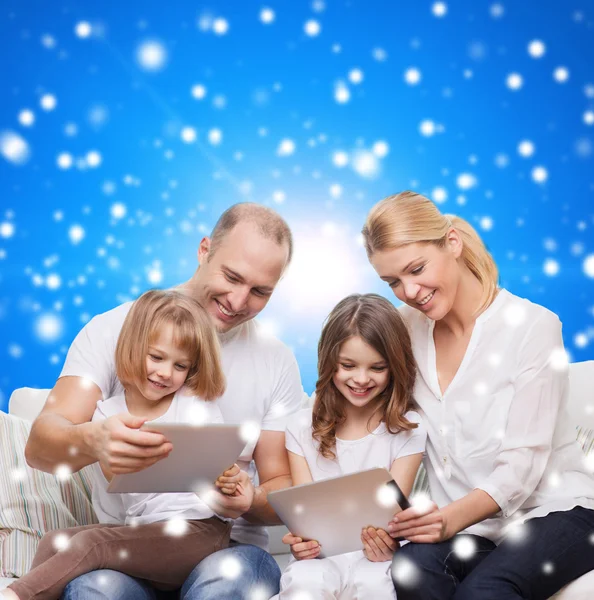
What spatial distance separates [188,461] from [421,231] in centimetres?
74

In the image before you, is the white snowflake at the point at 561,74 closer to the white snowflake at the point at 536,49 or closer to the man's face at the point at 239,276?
the white snowflake at the point at 536,49

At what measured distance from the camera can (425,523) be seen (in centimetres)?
168

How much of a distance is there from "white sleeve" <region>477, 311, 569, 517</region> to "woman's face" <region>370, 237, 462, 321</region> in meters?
0.21

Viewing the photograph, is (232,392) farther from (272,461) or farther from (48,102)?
(48,102)

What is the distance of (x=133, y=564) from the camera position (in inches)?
65.6

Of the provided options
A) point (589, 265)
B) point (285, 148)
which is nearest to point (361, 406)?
point (589, 265)

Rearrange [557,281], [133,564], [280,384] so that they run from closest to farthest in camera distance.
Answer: [133,564] < [280,384] < [557,281]

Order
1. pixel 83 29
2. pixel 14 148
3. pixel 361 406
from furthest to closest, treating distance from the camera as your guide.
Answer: pixel 83 29 → pixel 14 148 → pixel 361 406

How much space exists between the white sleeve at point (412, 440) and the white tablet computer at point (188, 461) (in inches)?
19.2

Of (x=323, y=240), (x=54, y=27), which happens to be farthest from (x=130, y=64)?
(x=323, y=240)

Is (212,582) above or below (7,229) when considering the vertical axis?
below

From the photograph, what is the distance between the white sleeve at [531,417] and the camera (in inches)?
67.2

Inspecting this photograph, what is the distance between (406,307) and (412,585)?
780mm

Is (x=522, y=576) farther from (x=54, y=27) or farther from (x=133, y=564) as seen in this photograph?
(x=54, y=27)
